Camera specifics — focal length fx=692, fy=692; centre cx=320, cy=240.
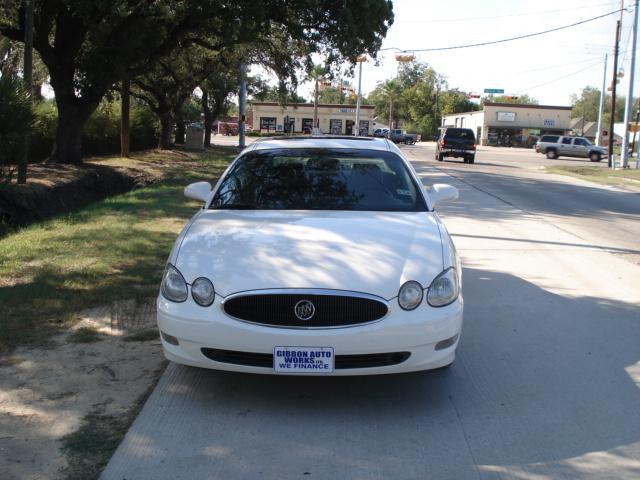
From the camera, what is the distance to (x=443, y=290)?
443 cm

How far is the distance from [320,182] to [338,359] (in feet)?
7.07

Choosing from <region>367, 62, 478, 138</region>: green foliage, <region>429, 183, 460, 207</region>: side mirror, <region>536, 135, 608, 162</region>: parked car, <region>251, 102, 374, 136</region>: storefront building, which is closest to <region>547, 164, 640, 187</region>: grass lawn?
<region>536, 135, 608, 162</region>: parked car

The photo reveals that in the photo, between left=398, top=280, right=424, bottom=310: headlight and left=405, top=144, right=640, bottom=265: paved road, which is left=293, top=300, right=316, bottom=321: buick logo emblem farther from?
left=405, top=144, right=640, bottom=265: paved road

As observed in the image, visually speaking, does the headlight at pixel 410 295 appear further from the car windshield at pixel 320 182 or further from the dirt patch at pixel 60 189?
the dirt patch at pixel 60 189

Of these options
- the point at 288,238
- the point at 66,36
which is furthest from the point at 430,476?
the point at 66,36

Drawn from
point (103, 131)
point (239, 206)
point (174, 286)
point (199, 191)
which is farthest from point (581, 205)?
point (103, 131)

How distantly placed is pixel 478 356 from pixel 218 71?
94.2 feet

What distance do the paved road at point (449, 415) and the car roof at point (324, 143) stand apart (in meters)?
1.87

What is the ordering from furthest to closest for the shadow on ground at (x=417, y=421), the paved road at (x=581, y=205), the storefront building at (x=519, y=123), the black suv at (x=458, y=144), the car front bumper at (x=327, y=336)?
the storefront building at (x=519, y=123)
the black suv at (x=458, y=144)
the paved road at (x=581, y=205)
the car front bumper at (x=327, y=336)
the shadow on ground at (x=417, y=421)

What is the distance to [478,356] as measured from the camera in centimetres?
546

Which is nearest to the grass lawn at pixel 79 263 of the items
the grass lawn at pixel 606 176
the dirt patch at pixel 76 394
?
the dirt patch at pixel 76 394

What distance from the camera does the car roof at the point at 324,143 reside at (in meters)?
6.52

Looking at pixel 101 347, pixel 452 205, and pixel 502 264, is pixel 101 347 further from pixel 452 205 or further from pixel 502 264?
pixel 452 205

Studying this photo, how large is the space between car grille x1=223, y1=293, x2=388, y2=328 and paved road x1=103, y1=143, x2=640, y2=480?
0.60m
